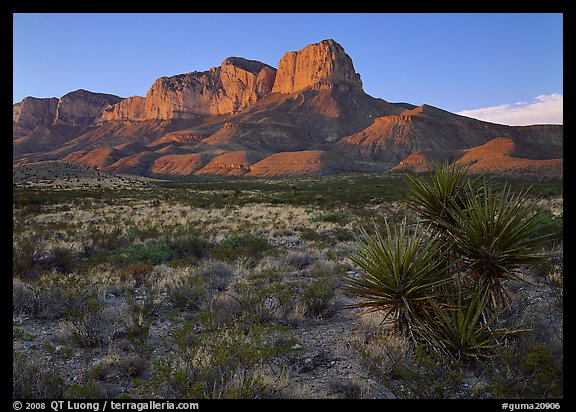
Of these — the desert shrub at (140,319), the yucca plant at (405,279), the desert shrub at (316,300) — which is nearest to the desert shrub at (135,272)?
the desert shrub at (140,319)

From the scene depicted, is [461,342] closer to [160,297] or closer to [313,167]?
[160,297]

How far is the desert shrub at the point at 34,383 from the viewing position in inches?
130

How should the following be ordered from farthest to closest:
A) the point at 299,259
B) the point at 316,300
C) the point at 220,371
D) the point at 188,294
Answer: the point at 299,259 → the point at 188,294 → the point at 316,300 → the point at 220,371

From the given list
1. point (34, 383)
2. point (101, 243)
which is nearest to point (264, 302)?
point (34, 383)

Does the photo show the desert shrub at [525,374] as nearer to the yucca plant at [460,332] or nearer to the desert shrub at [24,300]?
the yucca plant at [460,332]

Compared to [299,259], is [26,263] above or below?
above

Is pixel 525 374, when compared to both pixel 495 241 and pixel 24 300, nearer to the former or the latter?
pixel 495 241

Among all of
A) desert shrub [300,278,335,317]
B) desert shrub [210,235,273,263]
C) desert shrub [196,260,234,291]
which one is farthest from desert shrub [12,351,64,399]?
desert shrub [210,235,273,263]

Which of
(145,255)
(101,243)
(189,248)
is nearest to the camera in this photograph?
(145,255)

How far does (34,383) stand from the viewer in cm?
340

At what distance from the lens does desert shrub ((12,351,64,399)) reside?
10.8ft

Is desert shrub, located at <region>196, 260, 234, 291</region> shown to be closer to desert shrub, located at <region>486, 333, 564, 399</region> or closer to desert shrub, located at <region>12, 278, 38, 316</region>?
desert shrub, located at <region>12, 278, 38, 316</region>

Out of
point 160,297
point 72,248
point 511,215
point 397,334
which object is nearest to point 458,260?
point 511,215
